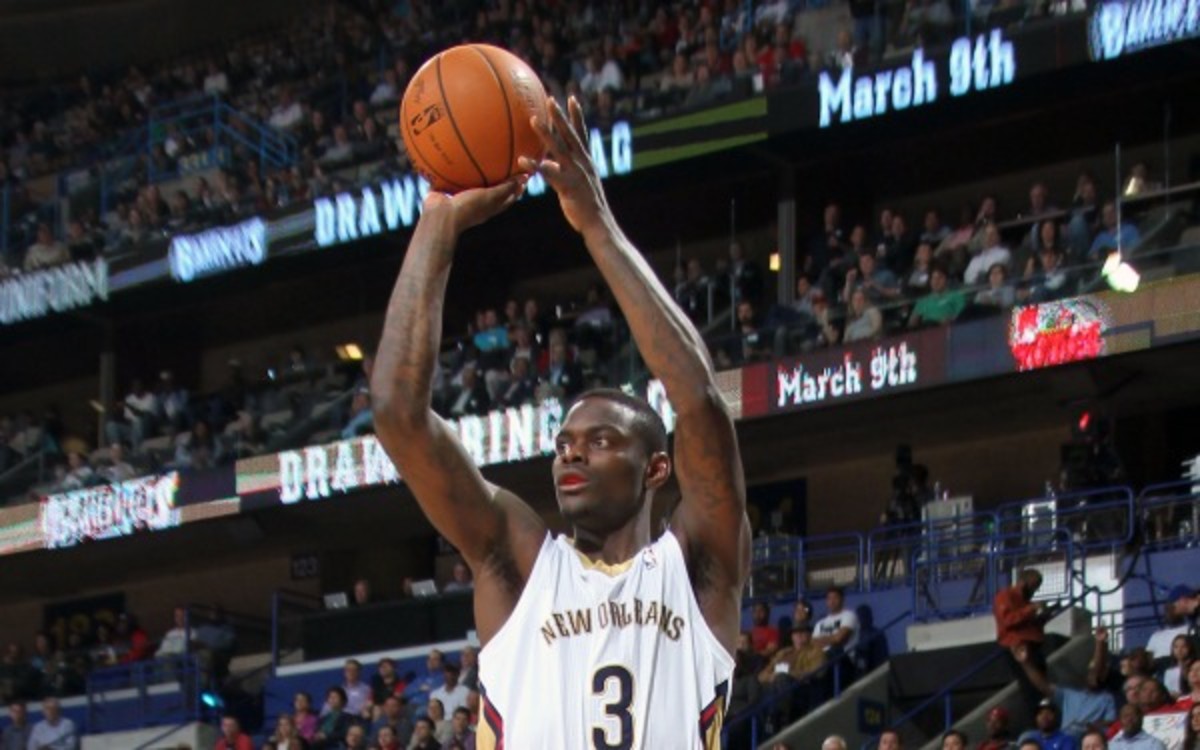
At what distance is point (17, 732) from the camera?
22.5 metres

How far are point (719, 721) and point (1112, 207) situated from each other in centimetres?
1494

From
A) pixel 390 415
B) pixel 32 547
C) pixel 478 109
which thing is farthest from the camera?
pixel 32 547

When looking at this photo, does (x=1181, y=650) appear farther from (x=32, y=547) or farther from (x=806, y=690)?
(x=32, y=547)

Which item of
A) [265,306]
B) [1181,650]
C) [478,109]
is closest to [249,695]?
[265,306]

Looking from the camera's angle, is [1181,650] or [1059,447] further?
[1059,447]

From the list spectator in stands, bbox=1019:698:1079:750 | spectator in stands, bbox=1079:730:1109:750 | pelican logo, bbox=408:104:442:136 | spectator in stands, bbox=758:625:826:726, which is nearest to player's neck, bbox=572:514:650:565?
pelican logo, bbox=408:104:442:136

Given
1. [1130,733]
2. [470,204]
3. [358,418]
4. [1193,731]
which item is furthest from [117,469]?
[470,204]

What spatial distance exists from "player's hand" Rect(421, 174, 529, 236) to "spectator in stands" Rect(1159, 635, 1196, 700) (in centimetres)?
983

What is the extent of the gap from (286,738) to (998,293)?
6.63 meters

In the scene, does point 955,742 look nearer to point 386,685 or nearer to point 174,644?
point 386,685

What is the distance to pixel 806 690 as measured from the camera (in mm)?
17078

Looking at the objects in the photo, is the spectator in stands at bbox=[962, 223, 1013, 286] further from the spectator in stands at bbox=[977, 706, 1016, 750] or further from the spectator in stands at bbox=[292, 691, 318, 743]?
the spectator in stands at bbox=[292, 691, 318, 743]

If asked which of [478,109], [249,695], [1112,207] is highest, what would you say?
[1112,207]

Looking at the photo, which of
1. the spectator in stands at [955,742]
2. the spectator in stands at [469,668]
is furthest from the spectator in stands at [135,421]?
the spectator in stands at [955,742]
